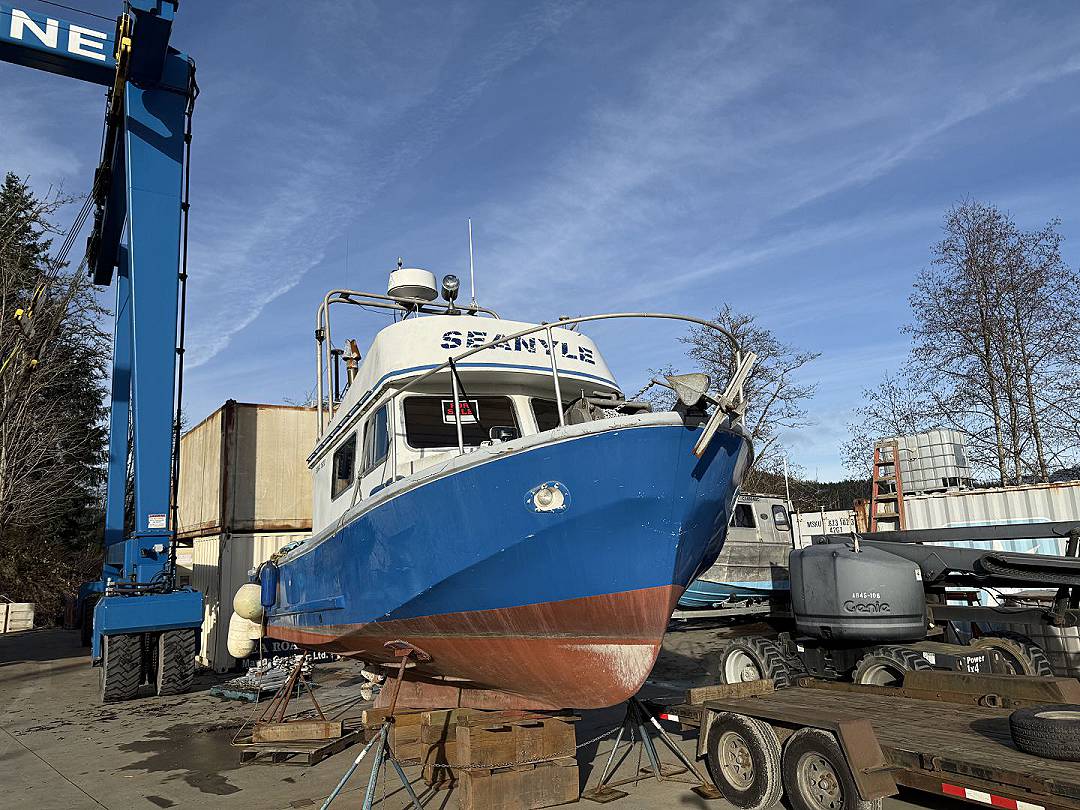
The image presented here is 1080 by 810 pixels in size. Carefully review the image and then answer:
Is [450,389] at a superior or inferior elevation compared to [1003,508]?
superior

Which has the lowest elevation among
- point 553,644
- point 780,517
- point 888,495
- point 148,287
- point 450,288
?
point 553,644

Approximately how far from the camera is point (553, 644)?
483 centimetres

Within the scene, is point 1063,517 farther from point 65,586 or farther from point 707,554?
point 65,586

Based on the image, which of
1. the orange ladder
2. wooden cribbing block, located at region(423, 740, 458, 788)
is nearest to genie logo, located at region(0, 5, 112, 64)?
wooden cribbing block, located at region(423, 740, 458, 788)

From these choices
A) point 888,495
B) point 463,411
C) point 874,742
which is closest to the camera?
point 874,742

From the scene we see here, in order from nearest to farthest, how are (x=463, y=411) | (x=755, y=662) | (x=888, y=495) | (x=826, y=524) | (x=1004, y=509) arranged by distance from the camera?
(x=463, y=411), (x=755, y=662), (x=1004, y=509), (x=888, y=495), (x=826, y=524)

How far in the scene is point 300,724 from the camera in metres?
6.64

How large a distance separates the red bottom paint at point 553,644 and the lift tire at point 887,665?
223 cm

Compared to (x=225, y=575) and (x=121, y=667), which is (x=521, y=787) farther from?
(x=225, y=575)

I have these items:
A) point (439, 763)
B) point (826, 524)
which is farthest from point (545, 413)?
point (826, 524)

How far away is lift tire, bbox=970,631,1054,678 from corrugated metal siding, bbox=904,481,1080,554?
5.81m

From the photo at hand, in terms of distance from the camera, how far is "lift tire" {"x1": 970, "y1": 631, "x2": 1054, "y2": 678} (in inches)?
237

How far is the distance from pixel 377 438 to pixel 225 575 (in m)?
8.41

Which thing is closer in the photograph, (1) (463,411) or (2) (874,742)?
(2) (874,742)
